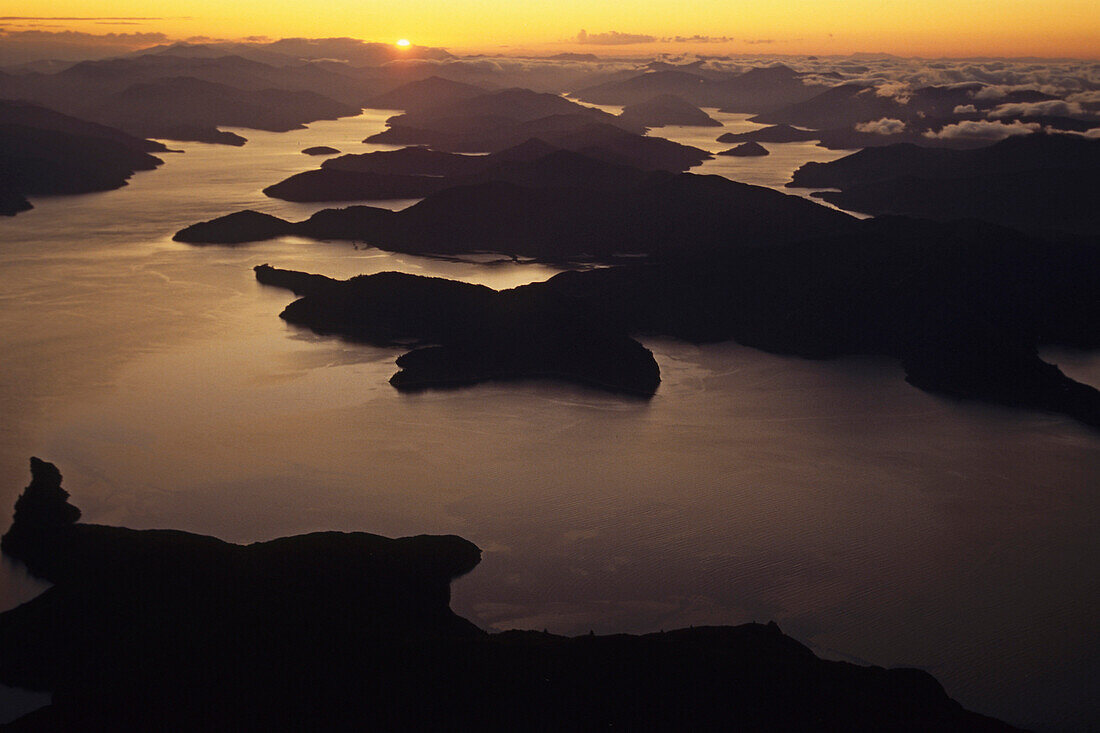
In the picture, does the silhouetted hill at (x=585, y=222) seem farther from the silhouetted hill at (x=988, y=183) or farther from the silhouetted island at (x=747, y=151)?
the silhouetted island at (x=747, y=151)

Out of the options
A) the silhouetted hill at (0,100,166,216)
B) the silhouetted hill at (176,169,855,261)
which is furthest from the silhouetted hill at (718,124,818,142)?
the silhouetted hill at (176,169,855,261)

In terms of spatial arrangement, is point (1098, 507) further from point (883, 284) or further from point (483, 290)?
point (483, 290)

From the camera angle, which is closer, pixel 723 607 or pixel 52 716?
pixel 52 716

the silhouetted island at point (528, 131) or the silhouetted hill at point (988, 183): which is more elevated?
the silhouetted hill at point (988, 183)

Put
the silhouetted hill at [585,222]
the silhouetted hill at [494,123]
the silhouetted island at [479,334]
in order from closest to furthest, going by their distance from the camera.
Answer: the silhouetted island at [479,334] → the silhouetted hill at [585,222] → the silhouetted hill at [494,123]

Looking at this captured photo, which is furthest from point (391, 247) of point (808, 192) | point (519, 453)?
point (808, 192)

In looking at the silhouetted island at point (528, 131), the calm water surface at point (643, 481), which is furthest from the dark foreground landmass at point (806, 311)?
the silhouetted island at point (528, 131)

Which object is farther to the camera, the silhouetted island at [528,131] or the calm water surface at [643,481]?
the silhouetted island at [528,131]
